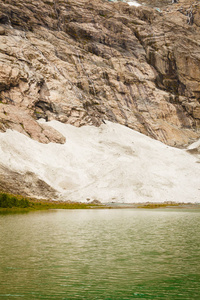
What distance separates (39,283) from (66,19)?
120659 mm

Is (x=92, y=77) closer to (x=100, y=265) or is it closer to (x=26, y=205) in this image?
(x=26, y=205)

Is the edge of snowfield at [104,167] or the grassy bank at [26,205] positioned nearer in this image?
the grassy bank at [26,205]

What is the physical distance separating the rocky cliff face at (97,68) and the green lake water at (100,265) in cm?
5209

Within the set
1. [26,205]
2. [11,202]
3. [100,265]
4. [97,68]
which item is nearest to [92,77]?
[97,68]

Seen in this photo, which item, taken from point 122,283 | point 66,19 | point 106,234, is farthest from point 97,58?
point 122,283

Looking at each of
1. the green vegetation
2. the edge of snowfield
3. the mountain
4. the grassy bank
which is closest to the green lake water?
the grassy bank

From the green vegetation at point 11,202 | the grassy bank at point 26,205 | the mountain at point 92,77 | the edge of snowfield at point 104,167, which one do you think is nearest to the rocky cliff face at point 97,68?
the mountain at point 92,77

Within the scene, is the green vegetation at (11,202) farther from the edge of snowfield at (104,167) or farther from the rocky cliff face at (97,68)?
the rocky cliff face at (97,68)

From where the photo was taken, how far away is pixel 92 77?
108m

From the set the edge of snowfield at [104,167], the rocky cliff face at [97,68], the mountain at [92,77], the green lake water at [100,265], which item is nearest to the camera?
the green lake water at [100,265]

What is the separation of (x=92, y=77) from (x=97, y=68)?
479 centimetres

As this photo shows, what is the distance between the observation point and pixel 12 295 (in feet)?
33.3

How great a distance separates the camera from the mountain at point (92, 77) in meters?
73.5

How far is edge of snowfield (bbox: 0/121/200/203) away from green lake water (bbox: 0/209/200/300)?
38.5 meters
